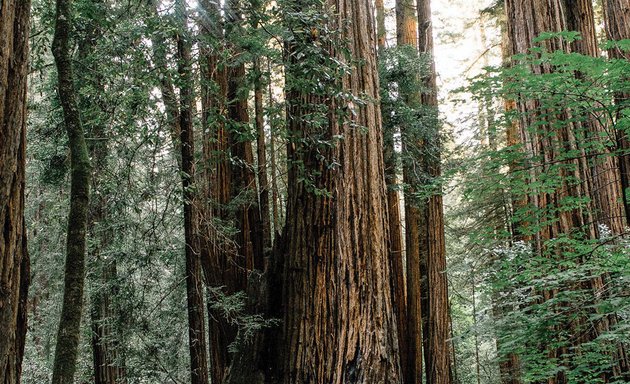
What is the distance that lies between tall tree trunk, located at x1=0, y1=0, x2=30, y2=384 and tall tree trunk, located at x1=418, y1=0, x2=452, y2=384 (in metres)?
7.95

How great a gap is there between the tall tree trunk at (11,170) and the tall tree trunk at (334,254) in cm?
220

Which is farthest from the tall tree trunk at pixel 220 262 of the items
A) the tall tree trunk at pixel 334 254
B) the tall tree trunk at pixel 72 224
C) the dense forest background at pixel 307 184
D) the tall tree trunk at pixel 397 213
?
the tall tree trunk at pixel 72 224

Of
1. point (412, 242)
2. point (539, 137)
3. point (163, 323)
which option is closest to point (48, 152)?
point (163, 323)

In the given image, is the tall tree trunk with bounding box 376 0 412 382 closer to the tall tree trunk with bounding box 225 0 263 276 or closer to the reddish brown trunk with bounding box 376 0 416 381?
the reddish brown trunk with bounding box 376 0 416 381

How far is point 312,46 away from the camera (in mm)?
3889

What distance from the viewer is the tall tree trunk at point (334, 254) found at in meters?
4.46

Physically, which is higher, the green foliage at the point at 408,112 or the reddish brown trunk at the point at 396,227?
the green foliage at the point at 408,112

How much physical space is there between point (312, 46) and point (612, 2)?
5.63 meters

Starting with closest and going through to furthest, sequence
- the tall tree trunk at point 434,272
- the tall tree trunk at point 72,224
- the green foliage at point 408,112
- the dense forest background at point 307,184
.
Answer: the tall tree trunk at point 72,224 < the dense forest background at point 307,184 < the green foliage at point 408,112 < the tall tree trunk at point 434,272

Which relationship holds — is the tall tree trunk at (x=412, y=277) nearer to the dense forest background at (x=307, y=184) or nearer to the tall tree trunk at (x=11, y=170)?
the dense forest background at (x=307, y=184)

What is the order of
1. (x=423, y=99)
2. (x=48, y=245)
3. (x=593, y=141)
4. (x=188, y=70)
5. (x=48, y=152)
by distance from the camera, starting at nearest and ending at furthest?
(x=188, y=70)
(x=593, y=141)
(x=48, y=152)
(x=423, y=99)
(x=48, y=245)

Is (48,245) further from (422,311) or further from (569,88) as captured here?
(569,88)

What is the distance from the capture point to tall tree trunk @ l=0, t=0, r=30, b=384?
2266mm

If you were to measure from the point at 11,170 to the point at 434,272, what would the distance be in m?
8.55
